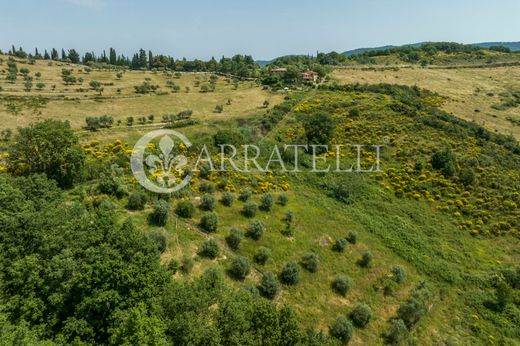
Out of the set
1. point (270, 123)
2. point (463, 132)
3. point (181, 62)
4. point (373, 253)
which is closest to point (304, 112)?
point (270, 123)

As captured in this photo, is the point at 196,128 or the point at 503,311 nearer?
the point at 503,311

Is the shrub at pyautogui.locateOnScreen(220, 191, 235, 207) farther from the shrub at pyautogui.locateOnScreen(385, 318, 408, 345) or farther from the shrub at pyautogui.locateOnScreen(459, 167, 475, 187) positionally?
the shrub at pyautogui.locateOnScreen(459, 167, 475, 187)

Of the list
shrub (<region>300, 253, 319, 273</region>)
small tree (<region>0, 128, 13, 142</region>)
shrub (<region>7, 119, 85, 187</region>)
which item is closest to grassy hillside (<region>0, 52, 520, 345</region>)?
shrub (<region>300, 253, 319, 273</region>)

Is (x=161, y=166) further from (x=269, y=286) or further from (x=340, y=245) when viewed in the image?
(x=340, y=245)

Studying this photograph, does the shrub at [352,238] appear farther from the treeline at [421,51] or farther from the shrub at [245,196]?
the treeline at [421,51]

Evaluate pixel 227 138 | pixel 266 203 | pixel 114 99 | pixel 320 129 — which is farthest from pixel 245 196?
pixel 114 99

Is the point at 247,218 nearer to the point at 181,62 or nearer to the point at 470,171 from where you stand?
the point at 470,171

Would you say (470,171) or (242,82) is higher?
(242,82)
